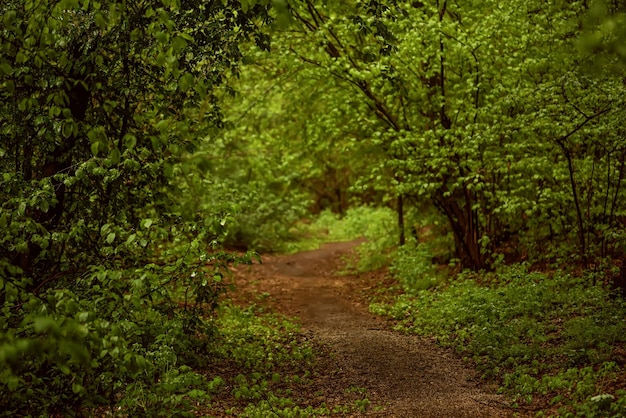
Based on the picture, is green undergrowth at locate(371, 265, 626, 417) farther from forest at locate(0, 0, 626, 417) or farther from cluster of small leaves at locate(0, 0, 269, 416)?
cluster of small leaves at locate(0, 0, 269, 416)

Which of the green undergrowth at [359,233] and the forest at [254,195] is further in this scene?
the green undergrowth at [359,233]

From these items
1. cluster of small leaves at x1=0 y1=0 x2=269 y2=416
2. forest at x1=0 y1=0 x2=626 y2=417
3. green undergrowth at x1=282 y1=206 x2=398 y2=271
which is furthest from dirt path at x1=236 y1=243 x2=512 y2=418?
green undergrowth at x1=282 y1=206 x2=398 y2=271

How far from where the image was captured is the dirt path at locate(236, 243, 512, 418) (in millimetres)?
6223

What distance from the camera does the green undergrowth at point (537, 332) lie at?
6027mm

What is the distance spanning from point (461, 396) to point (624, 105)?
4562mm

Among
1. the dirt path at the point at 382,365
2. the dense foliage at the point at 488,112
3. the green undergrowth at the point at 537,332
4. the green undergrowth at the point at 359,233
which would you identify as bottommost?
the dirt path at the point at 382,365

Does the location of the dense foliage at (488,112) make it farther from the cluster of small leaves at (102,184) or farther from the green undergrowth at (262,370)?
the green undergrowth at (262,370)

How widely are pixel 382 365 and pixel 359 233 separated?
17.5 metres

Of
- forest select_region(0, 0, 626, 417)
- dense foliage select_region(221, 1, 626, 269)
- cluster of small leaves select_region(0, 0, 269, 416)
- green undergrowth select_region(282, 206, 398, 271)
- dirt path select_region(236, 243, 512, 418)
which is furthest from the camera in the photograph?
green undergrowth select_region(282, 206, 398, 271)

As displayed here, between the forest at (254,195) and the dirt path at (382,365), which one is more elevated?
the forest at (254,195)

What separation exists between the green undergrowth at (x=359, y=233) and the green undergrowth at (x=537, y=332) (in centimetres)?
528

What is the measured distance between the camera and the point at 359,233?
2519cm

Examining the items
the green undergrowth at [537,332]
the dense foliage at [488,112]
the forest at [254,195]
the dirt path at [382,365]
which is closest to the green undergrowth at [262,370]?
the forest at [254,195]

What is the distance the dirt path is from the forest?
0.28 meters
